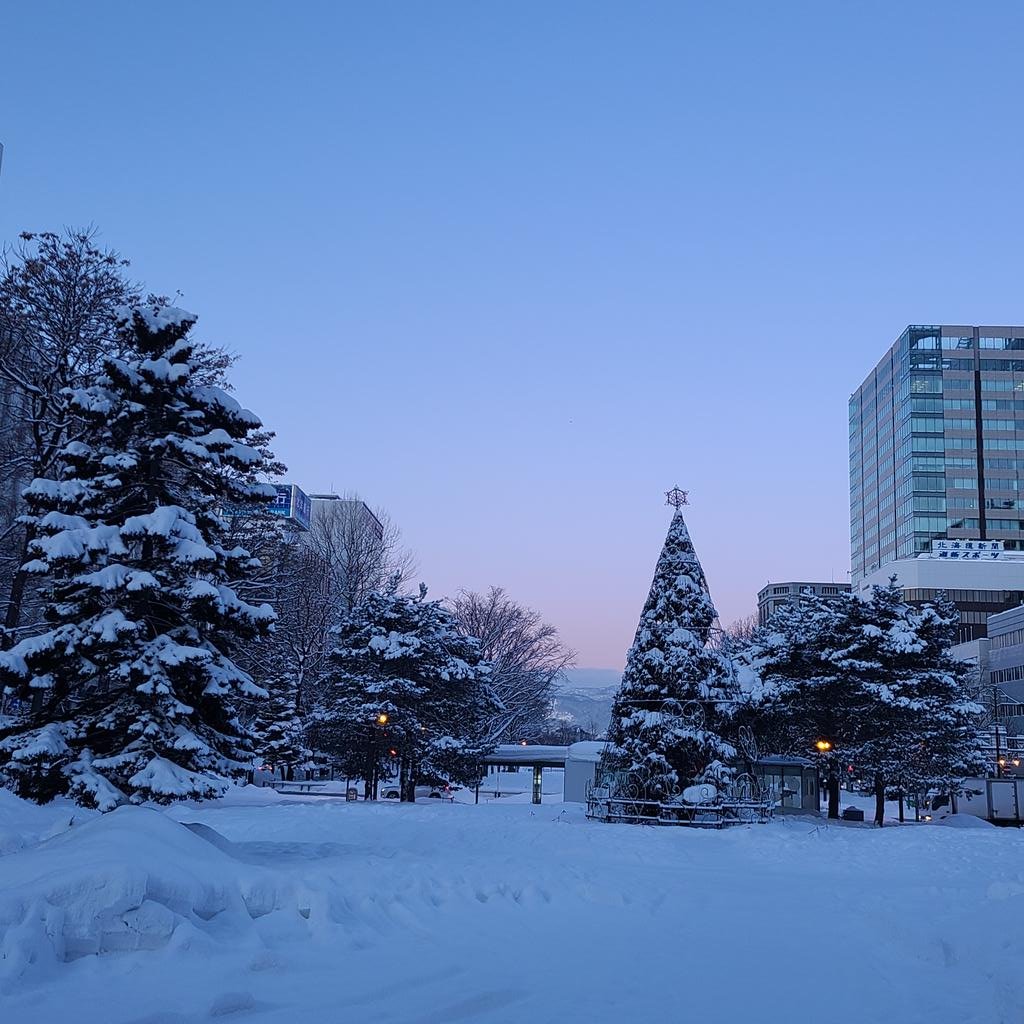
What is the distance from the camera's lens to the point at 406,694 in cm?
3303

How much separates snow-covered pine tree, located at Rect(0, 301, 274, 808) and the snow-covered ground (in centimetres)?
110

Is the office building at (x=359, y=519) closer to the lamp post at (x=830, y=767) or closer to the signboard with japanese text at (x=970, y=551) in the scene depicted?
the lamp post at (x=830, y=767)

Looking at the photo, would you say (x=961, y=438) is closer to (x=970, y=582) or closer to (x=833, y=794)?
(x=970, y=582)

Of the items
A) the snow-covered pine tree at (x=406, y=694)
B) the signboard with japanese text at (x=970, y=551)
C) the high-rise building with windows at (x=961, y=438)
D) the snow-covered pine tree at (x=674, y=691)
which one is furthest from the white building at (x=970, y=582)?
the snow-covered pine tree at (x=674, y=691)

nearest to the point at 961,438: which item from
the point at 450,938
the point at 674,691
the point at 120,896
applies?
the point at 674,691

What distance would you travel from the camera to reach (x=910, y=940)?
1065 cm

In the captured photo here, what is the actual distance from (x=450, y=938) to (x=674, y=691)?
19.3 m

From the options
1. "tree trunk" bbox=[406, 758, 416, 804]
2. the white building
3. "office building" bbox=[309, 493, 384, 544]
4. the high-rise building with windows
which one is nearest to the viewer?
"tree trunk" bbox=[406, 758, 416, 804]

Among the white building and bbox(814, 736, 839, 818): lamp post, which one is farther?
the white building

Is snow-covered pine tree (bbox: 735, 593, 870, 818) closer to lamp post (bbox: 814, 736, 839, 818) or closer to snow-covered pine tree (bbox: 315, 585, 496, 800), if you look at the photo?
lamp post (bbox: 814, 736, 839, 818)

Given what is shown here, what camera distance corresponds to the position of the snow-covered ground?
7516 mm

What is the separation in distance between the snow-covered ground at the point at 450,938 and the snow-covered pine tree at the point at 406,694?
17.3 m

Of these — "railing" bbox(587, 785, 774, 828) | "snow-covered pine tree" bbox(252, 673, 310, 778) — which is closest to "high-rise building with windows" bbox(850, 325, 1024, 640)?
"snow-covered pine tree" bbox(252, 673, 310, 778)

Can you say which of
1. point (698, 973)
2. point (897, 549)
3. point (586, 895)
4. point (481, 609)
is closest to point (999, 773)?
point (481, 609)
